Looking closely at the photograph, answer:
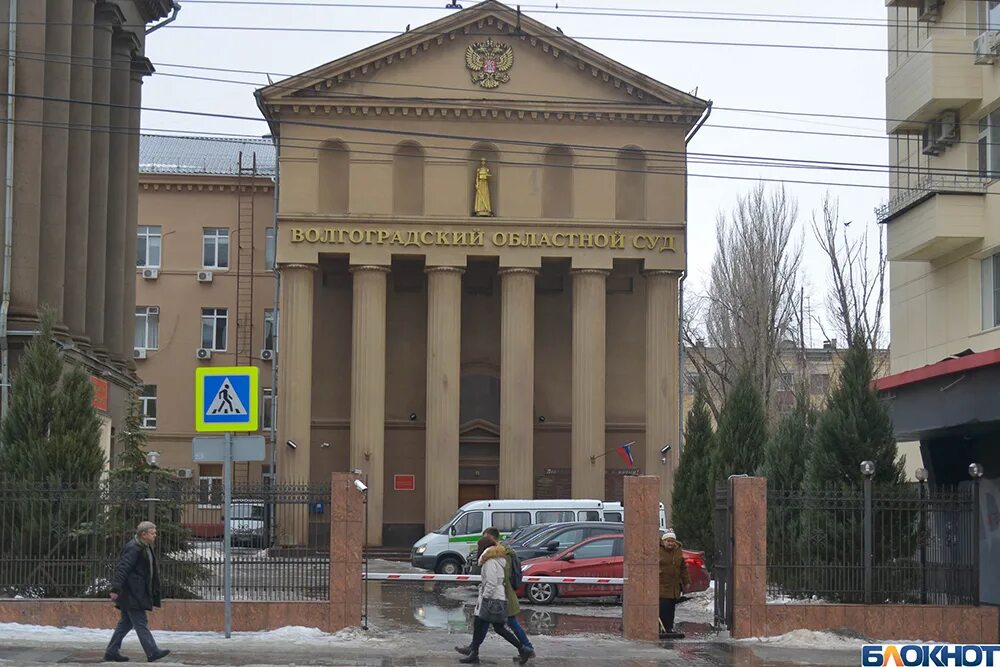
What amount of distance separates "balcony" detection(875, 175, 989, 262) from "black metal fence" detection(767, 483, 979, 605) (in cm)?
943

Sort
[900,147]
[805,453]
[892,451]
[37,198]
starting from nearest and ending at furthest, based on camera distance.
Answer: [892,451] < [805,453] < [37,198] < [900,147]

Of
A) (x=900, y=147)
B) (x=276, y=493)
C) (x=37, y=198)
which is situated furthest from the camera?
(x=900, y=147)

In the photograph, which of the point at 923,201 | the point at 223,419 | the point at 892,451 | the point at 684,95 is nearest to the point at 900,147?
the point at 923,201

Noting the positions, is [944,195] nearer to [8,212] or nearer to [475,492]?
[8,212]

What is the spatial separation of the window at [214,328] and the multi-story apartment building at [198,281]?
45 millimetres

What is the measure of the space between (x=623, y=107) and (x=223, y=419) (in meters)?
35.3

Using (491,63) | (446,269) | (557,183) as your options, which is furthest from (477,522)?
(491,63)

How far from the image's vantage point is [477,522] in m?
39.5

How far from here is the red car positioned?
28.8 metres

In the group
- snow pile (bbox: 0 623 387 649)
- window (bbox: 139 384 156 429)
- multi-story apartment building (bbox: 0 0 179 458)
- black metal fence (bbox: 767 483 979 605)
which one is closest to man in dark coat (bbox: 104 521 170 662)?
snow pile (bbox: 0 623 387 649)

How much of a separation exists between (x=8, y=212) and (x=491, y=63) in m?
26.3

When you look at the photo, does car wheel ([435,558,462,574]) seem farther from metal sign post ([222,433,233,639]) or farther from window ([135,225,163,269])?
window ([135,225,163,269])

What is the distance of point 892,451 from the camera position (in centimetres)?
2355

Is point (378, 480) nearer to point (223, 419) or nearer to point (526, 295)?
point (526, 295)
